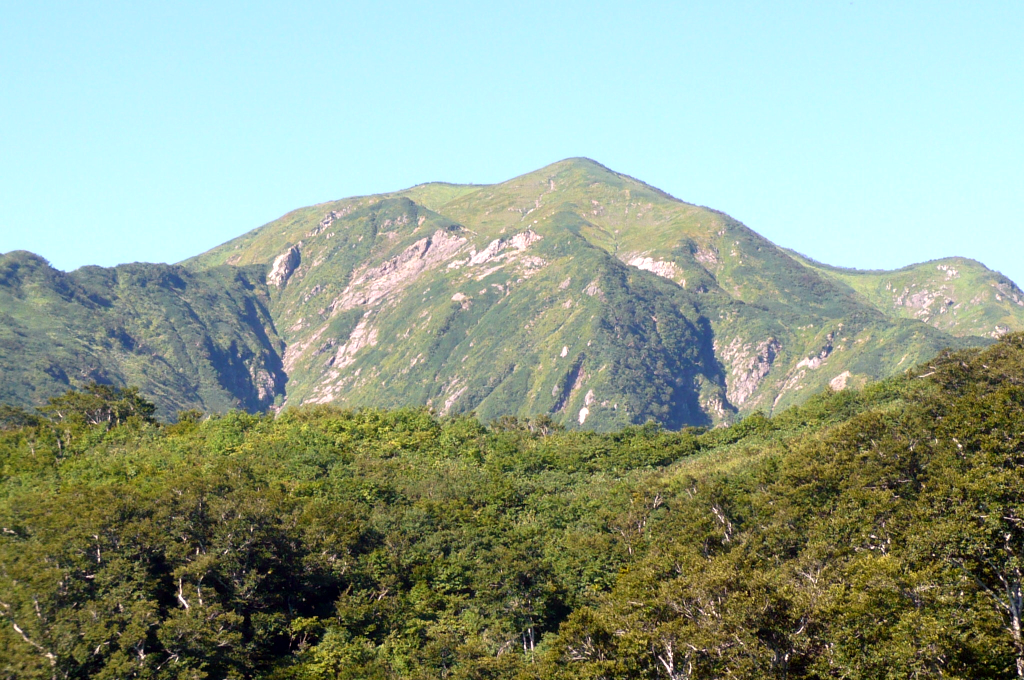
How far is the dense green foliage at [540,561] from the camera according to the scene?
63.8 metres

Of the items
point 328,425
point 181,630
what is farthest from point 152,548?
point 328,425

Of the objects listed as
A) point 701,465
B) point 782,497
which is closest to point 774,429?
point 701,465

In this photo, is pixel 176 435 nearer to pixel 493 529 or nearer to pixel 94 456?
pixel 94 456

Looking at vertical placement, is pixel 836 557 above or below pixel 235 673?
above

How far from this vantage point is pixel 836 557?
8069 cm

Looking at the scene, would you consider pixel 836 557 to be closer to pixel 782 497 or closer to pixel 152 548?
pixel 782 497

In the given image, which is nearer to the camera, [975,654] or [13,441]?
[975,654]

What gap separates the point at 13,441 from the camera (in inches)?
6063

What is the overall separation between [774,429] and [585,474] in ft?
132

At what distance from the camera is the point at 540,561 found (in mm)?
103312

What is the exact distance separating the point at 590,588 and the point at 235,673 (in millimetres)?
34850

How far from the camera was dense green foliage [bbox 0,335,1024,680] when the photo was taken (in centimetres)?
6384

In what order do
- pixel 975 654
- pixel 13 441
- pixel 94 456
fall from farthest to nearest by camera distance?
pixel 13 441, pixel 94 456, pixel 975 654

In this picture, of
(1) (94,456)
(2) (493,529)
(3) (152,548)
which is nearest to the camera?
(3) (152,548)
